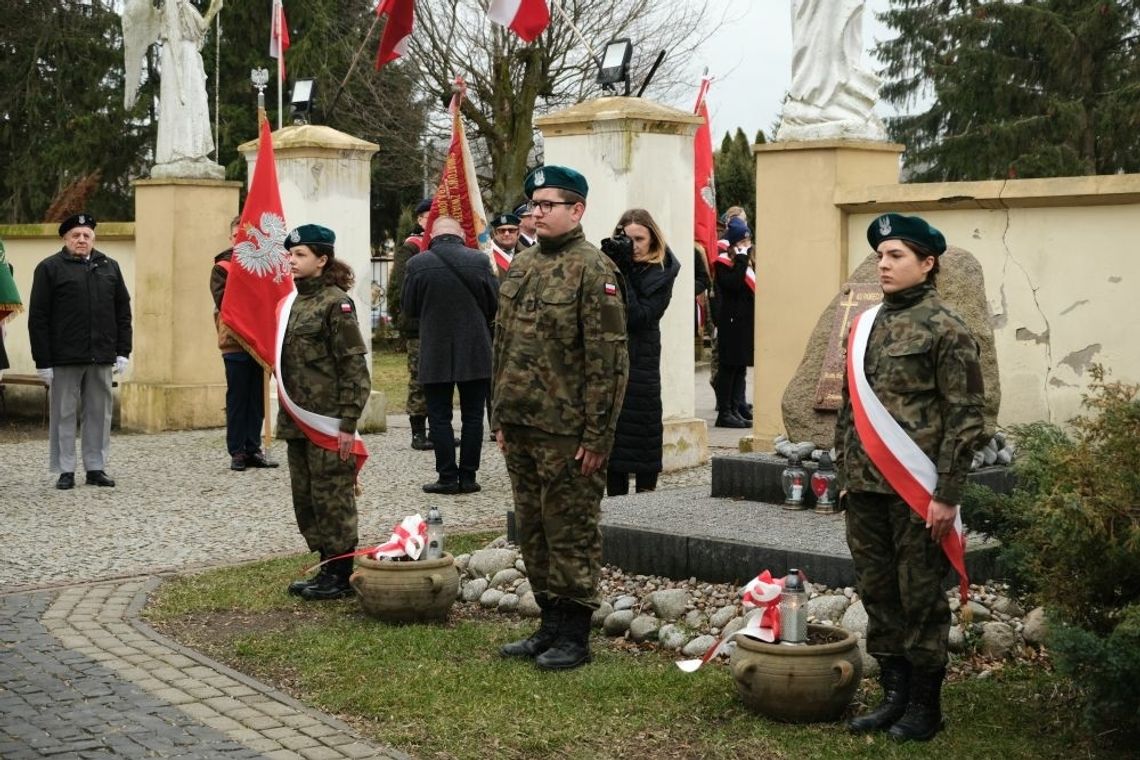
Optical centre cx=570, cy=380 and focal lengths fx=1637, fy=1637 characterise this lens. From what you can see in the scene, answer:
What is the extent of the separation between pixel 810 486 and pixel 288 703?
360 cm

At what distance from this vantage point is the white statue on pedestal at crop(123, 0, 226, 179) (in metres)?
16.8

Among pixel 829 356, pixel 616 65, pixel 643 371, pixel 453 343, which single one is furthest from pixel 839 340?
pixel 616 65

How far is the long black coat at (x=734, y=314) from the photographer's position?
16.4 meters

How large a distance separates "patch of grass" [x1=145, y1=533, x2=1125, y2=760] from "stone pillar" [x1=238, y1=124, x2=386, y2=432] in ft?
26.6

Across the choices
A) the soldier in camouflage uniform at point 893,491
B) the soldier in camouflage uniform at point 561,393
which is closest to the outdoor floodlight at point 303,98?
the soldier in camouflage uniform at point 561,393

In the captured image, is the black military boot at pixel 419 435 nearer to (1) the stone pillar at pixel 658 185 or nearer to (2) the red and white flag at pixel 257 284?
(2) the red and white flag at pixel 257 284

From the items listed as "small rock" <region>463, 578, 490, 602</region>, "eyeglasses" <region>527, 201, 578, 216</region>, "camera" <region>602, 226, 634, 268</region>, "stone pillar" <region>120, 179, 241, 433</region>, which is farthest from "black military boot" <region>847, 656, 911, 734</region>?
"stone pillar" <region>120, 179, 241, 433</region>

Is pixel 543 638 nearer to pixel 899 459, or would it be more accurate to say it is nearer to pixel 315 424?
pixel 315 424

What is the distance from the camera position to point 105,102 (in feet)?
116

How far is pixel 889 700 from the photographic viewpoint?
5.84m

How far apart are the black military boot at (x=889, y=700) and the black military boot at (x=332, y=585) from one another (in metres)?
3.19

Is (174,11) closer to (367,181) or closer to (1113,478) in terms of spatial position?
(367,181)

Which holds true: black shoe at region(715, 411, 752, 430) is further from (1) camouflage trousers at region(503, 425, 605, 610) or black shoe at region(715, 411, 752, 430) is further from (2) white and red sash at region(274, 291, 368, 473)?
(1) camouflage trousers at region(503, 425, 605, 610)

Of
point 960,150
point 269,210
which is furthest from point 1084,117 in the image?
point 269,210
